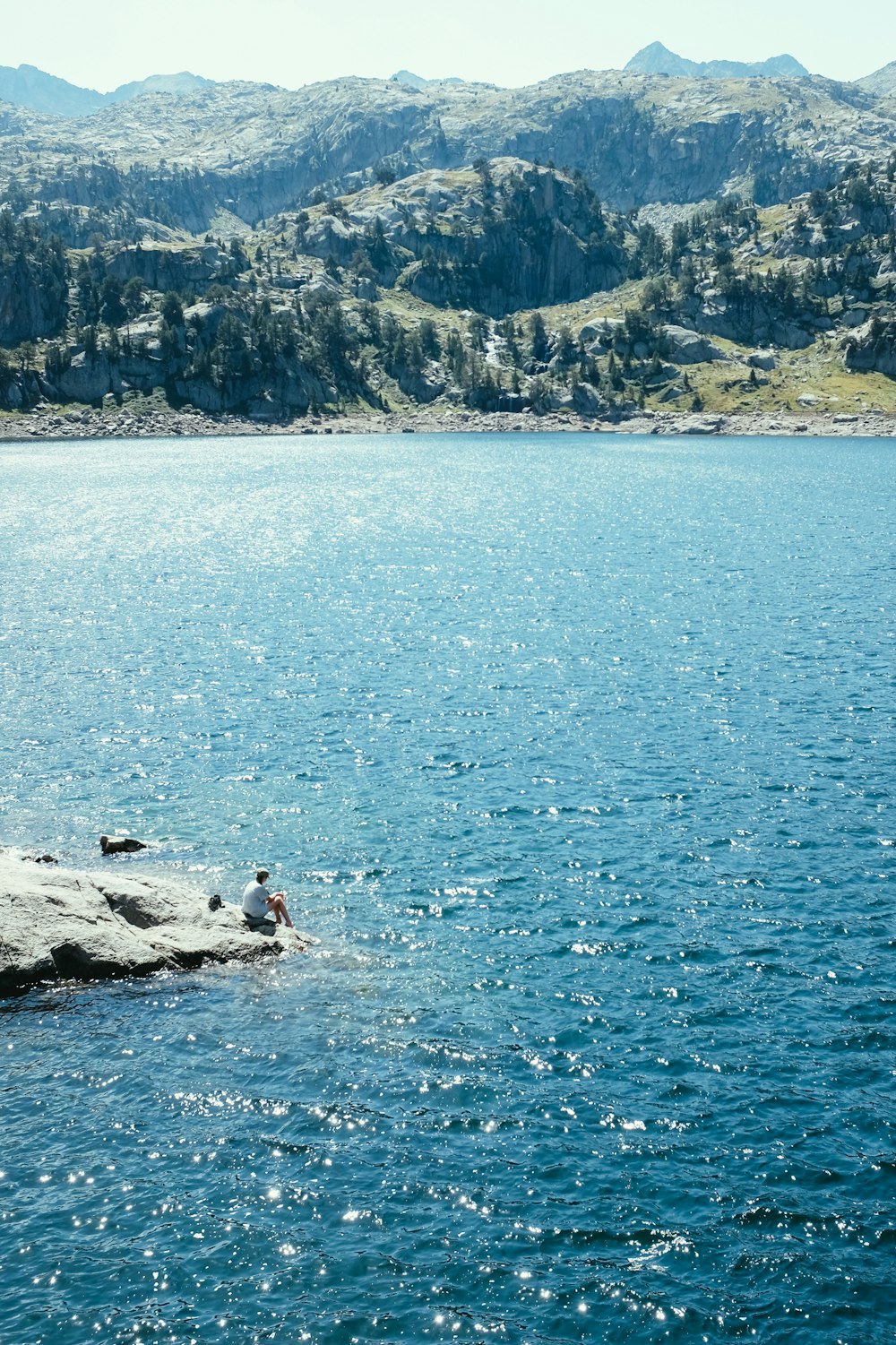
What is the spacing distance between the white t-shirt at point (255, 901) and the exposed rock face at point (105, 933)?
501 mm

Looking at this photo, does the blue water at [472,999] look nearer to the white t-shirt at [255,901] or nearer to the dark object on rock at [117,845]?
the dark object on rock at [117,845]

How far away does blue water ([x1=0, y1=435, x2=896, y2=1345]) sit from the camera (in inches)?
964

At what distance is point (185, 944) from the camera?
127 ft

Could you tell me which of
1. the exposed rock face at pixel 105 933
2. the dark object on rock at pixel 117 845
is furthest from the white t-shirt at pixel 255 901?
the dark object on rock at pixel 117 845

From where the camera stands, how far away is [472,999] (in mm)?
35906

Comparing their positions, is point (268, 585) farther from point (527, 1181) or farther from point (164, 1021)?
point (527, 1181)

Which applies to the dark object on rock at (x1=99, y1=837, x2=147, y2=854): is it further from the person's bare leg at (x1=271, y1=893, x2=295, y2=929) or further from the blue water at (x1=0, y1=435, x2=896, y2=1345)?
the person's bare leg at (x1=271, y1=893, x2=295, y2=929)

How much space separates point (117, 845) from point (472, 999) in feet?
62.8

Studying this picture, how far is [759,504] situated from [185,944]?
13659cm

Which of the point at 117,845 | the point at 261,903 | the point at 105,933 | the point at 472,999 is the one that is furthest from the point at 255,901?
the point at 117,845

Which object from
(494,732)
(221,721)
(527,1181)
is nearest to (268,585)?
(221,721)

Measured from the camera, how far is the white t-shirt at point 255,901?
39.2m

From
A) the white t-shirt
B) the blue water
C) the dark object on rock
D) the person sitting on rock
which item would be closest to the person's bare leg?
the person sitting on rock

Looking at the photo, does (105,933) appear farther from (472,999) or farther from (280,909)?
(472,999)
